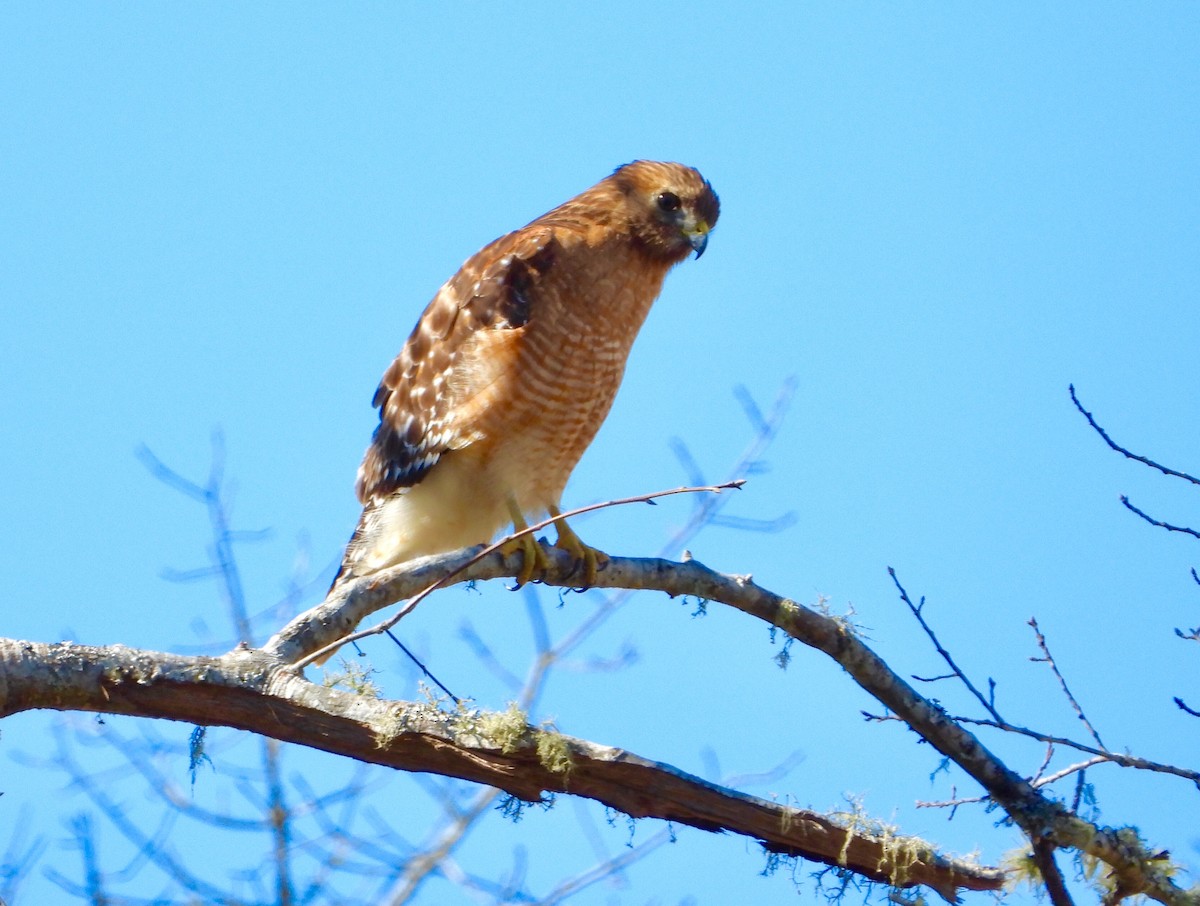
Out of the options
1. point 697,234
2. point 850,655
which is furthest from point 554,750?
point 697,234

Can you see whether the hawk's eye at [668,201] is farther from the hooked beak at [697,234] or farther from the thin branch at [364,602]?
the thin branch at [364,602]

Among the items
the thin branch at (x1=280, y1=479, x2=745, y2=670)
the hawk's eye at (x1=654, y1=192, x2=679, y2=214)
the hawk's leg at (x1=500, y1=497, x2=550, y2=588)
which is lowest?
the thin branch at (x1=280, y1=479, x2=745, y2=670)

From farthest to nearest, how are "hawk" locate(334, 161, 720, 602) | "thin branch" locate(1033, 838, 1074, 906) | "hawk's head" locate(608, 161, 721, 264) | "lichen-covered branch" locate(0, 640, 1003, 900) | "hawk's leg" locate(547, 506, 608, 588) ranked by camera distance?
1. "hawk's head" locate(608, 161, 721, 264)
2. "hawk" locate(334, 161, 720, 602)
3. "hawk's leg" locate(547, 506, 608, 588)
4. "thin branch" locate(1033, 838, 1074, 906)
5. "lichen-covered branch" locate(0, 640, 1003, 900)

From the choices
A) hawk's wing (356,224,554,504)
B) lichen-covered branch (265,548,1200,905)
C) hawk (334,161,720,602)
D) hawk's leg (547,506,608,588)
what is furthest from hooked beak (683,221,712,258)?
lichen-covered branch (265,548,1200,905)

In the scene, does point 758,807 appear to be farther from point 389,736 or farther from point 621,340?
point 621,340

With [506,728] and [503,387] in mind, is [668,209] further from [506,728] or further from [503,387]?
[506,728]

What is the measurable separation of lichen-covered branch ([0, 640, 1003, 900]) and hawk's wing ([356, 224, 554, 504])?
1852mm

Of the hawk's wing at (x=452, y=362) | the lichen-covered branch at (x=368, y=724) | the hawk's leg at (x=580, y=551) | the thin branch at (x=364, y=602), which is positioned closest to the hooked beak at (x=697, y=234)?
the hawk's wing at (x=452, y=362)

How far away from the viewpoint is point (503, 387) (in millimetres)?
4488

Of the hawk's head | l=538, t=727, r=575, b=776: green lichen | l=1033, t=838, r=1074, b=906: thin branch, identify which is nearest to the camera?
l=538, t=727, r=575, b=776: green lichen

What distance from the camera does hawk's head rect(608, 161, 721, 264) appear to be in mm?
5027

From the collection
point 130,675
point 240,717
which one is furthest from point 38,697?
point 240,717

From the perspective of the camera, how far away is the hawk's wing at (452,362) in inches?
180

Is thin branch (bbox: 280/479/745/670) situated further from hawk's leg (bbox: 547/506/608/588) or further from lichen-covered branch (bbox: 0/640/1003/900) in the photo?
hawk's leg (bbox: 547/506/608/588)
